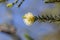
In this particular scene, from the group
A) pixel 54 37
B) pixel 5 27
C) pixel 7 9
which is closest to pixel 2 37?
pixel 5 27

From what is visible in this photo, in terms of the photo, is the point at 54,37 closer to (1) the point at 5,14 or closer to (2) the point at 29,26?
(2) the point at 29,26

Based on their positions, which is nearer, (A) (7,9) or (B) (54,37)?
(B) (54,37)

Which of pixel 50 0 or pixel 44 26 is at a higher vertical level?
pixel 50 0

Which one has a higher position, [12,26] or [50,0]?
[50,0]

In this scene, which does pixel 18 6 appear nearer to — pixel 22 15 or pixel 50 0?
pixel 22 15

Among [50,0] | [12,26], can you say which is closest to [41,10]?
[50,0]
